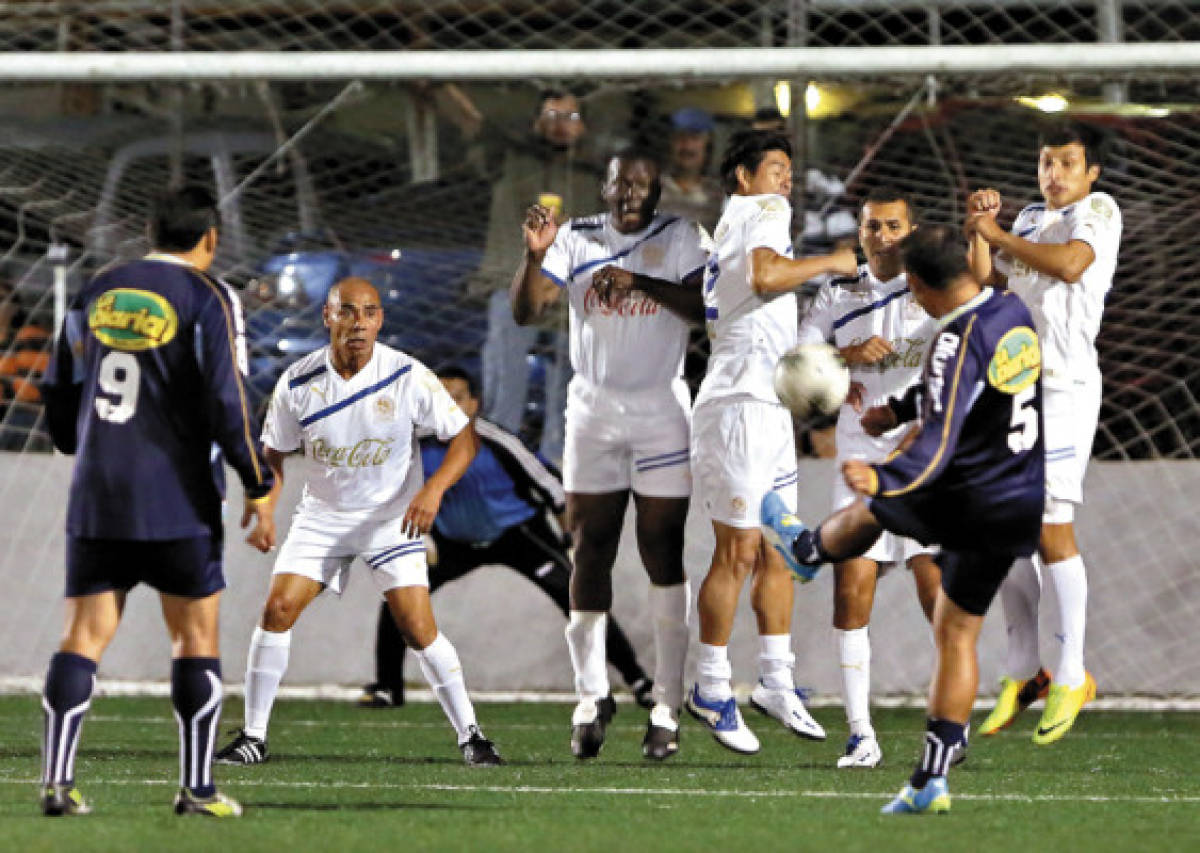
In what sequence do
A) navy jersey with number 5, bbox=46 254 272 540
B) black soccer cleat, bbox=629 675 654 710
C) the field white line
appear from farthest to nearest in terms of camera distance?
black soccer cleat, bbox=629 675 654 710, the field white line, navy jersey with number 5, bbox=46 254 272 540

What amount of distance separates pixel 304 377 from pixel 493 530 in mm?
2728

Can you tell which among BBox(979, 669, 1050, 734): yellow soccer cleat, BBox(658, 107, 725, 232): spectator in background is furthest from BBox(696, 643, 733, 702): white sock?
BBox(658, 107, 725, 232): spectator in background

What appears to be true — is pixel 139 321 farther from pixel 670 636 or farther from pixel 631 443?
pixel 670 636

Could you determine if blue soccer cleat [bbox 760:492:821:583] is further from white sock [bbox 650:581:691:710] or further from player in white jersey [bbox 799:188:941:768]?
player in white jersey [bbox 799:188:941:768]

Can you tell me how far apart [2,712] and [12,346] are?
2035 mm

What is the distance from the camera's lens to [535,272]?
8.18 m

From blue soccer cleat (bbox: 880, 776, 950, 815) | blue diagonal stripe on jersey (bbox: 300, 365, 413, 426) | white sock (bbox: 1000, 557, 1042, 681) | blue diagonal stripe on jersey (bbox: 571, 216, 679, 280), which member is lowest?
blue soccer cleat (bbox: 880, 776, 950, 815)

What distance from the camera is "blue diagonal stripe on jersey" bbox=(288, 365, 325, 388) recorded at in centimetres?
842

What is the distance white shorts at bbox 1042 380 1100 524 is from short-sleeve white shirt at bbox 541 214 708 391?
143cm

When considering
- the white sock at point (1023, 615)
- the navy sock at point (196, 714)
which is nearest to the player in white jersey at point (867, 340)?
the white sock at point (1023, 615)

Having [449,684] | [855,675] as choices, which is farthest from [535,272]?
[855,675]

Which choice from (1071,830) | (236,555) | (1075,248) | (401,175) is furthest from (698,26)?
(1071,830)

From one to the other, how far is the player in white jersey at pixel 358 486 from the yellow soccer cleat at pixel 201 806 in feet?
6.25

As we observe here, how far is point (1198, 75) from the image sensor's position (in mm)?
9281
